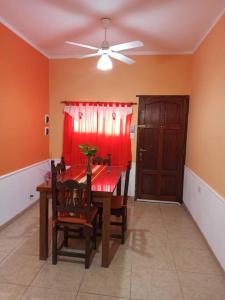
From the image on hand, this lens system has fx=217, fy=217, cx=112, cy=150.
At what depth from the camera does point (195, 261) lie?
98.5 inches

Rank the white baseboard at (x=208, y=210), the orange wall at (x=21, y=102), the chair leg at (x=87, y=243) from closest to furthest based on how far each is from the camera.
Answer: the chair leg at (x=87, y=243)
the white baseboard at (x=208, y=210)
the orange wall at (x=21, y=102)

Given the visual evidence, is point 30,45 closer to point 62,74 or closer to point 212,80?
point 62,74

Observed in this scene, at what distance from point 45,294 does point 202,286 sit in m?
1.48

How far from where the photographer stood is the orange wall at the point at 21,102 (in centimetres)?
306

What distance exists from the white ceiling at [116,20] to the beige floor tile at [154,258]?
2.91 metres

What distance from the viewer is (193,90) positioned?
12.9ft

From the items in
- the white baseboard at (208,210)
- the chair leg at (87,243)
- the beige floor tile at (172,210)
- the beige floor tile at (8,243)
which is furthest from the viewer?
the beige floor tile at (172,210)

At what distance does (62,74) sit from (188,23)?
2.54 metres

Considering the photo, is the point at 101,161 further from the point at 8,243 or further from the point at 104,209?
the point at 8,243

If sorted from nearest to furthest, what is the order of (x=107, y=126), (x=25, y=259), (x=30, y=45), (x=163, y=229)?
(x=25, y=259) → (x=163, y=229) → (x=30, y=45) → (x=107, y=126)

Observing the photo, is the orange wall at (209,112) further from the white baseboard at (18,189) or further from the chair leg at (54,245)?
the white baseboard at (18,189)

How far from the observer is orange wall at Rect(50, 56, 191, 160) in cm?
415

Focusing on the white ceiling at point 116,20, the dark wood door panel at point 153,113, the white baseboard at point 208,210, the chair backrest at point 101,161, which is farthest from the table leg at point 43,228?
the dark wood door panel at point 153,113

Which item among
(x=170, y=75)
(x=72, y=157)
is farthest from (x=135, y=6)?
(x=72, y=157)
